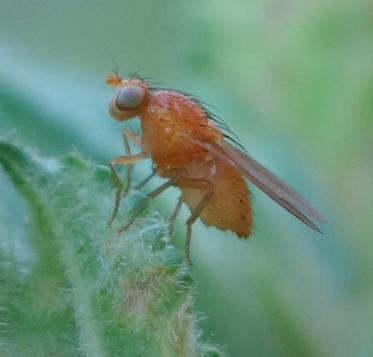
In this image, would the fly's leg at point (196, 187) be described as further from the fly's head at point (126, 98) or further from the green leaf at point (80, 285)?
the green leaf at point (80, 285)

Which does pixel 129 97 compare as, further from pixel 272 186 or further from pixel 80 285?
pixel 80 285

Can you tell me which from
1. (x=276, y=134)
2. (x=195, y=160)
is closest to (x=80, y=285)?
(x=195, y=160)

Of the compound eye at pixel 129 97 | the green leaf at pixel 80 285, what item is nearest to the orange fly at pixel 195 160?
the compound eye at pixel 129 97

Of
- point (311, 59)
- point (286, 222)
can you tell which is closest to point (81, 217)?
point (286, 222)

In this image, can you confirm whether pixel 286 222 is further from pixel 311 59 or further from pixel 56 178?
pixel 56 178

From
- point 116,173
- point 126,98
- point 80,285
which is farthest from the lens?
point 126,98

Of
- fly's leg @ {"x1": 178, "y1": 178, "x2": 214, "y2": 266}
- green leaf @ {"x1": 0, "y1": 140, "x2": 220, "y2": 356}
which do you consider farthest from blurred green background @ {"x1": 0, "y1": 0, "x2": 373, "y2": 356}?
green leaf @ {"x1": 0, "y1": 140, "x2": 220, "y2": 356}

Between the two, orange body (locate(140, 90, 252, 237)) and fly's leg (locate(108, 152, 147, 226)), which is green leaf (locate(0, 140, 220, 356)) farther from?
orange body (locate(140, 90, 252, 237))
